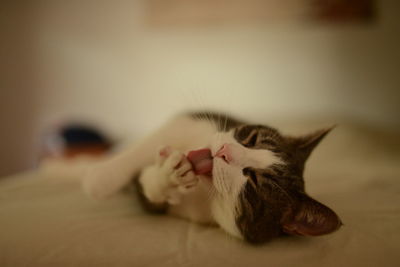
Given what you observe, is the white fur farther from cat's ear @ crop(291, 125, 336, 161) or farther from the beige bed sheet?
cat's ear @ crop(291, 125, 336, 161)

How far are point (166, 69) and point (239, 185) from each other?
1749mm

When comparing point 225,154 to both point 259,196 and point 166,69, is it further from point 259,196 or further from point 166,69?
point 166,69

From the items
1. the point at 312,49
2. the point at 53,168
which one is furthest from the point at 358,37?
the point at 53,168

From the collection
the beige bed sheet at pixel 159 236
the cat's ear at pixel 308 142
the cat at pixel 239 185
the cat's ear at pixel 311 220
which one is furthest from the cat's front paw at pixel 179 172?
the cat's ear at pixel 308 142

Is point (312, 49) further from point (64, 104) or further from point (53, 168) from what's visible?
point (64, 104)

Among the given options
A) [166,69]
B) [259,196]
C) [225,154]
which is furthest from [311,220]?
[166,69]

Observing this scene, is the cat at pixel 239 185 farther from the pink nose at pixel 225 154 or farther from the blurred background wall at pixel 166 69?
the blurred background wall at pixel 166 69

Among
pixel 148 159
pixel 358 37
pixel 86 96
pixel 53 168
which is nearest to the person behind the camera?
pixel 148 159

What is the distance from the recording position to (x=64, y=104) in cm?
230

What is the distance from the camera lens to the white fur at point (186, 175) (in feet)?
1.76

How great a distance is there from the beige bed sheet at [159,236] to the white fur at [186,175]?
0.04 meters

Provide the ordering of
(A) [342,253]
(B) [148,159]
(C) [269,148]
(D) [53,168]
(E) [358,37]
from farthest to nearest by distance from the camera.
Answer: (E) [358,37], (D) [53,168], (B) [148,159], (C) [269,148], (A) [342,253]

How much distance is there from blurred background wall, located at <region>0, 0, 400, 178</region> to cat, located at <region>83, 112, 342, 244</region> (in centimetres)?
112

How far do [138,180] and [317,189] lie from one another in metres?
0.59
